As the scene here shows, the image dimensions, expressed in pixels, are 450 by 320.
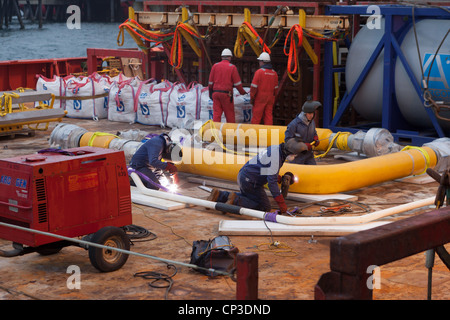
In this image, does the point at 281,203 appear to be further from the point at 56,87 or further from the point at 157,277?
the point at 56,87

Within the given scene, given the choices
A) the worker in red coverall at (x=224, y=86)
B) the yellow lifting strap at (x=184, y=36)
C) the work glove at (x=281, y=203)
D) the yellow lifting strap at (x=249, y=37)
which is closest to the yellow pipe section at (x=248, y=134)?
the worker in red coverall at (x=224, y=86)

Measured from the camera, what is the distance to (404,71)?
13227mm

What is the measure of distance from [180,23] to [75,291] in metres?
10.0

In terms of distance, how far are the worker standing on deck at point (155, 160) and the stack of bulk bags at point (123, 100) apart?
585cm

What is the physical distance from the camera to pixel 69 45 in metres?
86.5

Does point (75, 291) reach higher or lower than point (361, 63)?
lower

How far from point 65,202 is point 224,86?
7.84m

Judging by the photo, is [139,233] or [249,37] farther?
[249,37]

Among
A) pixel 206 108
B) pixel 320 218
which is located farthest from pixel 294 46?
pixel 320 218

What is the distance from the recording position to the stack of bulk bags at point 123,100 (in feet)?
54.6

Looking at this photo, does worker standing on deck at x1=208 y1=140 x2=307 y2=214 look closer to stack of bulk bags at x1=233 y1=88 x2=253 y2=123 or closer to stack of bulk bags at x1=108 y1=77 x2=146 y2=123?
stack of bulk bags at x1=233 y1=88 x2=253 y2=123

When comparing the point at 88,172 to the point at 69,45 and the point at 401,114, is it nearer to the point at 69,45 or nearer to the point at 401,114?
the point at 401,114

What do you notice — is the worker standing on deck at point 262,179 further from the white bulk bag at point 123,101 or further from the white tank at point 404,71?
the white bulk bag at point 123,101
